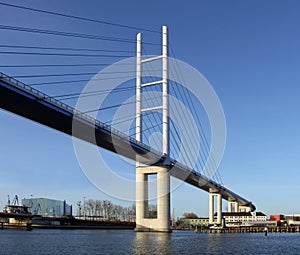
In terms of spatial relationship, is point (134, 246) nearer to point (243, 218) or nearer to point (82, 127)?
point (82, 127)

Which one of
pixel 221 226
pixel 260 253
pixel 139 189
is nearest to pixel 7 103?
pixel 260 253

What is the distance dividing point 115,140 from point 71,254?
26.4 m

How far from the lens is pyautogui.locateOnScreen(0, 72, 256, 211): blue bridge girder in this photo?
39.9 m

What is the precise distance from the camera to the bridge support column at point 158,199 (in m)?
63.1

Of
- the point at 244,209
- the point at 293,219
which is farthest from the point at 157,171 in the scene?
the point at 293,219

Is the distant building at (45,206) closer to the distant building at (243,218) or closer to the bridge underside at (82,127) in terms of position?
the distant building at (243,218)

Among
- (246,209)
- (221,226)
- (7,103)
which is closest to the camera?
(7,103)

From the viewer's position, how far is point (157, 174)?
2511 inches

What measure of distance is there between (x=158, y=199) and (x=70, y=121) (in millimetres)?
19932

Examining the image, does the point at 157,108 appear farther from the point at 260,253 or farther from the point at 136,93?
the point at 260,253

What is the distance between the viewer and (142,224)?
65062mm

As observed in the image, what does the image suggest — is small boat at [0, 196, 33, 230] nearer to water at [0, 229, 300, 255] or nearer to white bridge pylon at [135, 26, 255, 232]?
white bridge pylon at [135, 26, 255, 232]

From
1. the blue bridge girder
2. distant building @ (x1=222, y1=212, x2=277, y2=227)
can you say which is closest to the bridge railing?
the blue bridge girder

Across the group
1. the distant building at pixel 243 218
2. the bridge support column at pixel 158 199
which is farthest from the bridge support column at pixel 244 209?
the bridge support column at pixel 158 199
